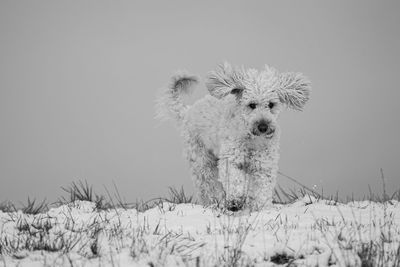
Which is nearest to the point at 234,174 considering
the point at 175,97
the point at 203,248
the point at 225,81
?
the point at 225,81

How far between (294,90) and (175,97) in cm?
255

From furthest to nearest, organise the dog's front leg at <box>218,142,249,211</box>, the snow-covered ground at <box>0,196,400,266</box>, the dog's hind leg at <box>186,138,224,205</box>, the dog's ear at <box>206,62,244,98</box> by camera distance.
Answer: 1. the dog's hind leg at <box>186,138,224,205</box>
2. the dog's ear at <box>206,62,244,98</box>
3. the dog's front leg at <box>218,142,249,211</box>
4. the snow-covered ground at <box>0,196,400,266</box>

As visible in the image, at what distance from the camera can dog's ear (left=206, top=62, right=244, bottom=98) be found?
289 inches

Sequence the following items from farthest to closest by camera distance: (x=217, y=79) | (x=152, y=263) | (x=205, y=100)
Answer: (x=205, y=100) → (x=217, y=79) → (x=152, y=263)

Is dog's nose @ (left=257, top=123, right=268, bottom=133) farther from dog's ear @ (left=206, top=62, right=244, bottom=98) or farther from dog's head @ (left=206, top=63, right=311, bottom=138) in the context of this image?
dog's ear @ (left=206, top=62, right=244, bottom=98)

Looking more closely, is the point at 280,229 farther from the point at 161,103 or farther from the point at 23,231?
the point at 161,103

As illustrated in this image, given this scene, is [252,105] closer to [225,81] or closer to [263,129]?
[263,129]

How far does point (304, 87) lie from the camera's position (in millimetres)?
7703

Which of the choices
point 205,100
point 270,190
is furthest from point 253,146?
point 205,100

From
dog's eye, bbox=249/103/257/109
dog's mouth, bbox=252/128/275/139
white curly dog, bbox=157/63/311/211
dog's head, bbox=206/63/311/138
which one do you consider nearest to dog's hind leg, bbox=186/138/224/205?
white curly dog, bbox=157/63/311/211

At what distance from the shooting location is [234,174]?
275 inches

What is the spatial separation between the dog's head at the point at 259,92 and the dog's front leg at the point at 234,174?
41 cm

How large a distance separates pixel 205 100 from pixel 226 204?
272 cm

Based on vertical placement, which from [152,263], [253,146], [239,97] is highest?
[239,97]
